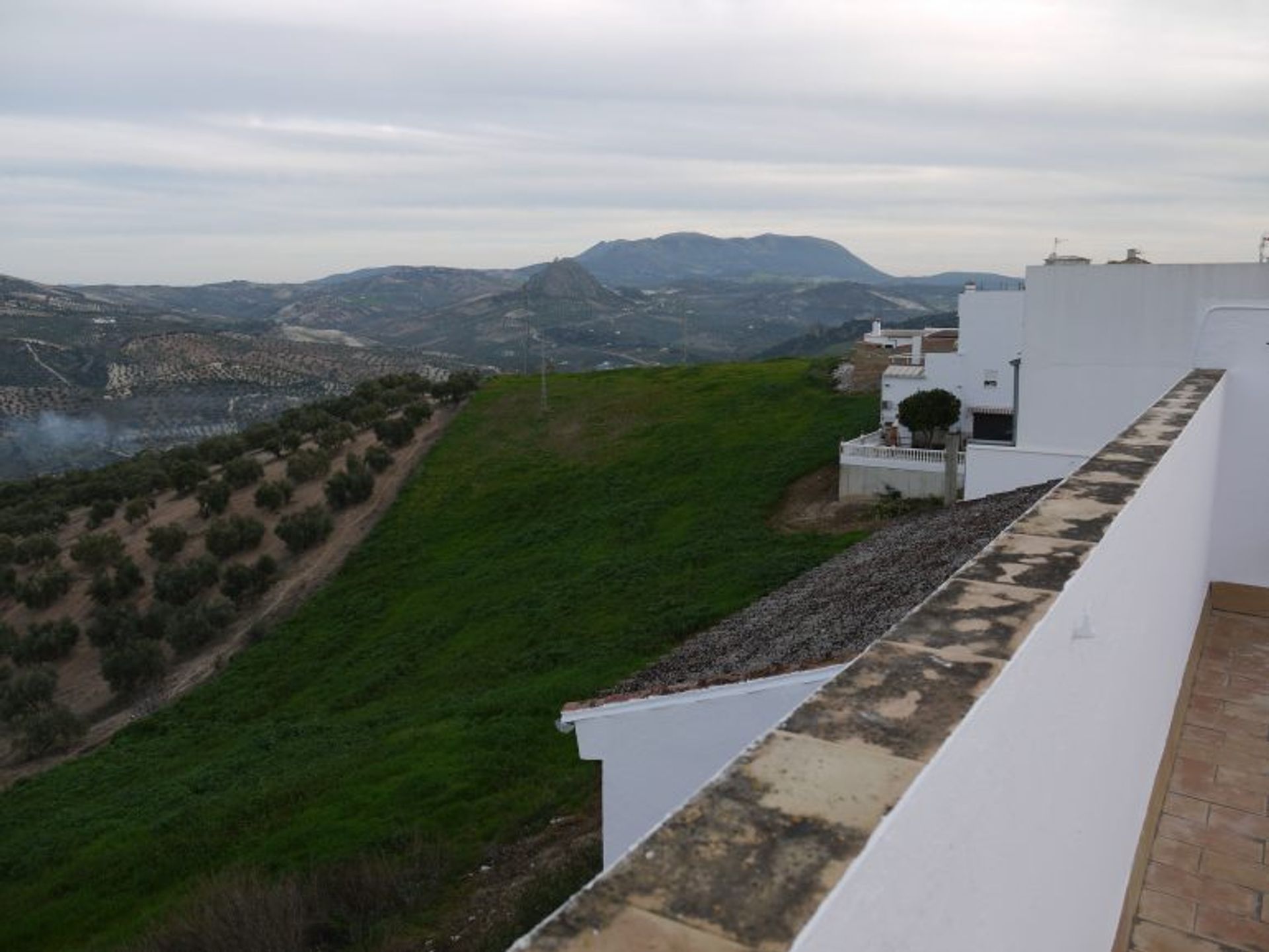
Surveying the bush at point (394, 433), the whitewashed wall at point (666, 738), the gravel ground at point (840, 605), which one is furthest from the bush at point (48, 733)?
the bush at point (394, 433)

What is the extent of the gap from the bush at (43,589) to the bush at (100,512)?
5845 millimetres

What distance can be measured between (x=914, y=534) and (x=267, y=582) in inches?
679

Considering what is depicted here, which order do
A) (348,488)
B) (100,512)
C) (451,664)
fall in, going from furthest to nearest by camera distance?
(100,512), (348,488), (451,664)

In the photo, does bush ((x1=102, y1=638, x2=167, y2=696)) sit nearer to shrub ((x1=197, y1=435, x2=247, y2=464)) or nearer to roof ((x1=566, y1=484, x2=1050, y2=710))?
roof ((x1=566, y1=484, x2=1050, y2=710))

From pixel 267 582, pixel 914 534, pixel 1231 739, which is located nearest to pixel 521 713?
pixel 914 534

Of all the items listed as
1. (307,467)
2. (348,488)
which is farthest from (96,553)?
(348,488)

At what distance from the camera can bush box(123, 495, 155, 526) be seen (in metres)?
30.9

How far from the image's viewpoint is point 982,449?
14289 mm

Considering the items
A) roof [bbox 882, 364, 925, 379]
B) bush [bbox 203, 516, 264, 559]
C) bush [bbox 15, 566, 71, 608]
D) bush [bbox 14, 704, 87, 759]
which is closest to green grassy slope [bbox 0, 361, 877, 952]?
bush [bbox 14, 704, 87, 759]

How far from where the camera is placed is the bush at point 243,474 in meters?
31.6

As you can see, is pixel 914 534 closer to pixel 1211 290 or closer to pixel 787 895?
pixel 1211 290

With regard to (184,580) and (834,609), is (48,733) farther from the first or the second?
(834,609)

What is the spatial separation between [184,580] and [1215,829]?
990 inches

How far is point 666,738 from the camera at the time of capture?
20.3 ft
